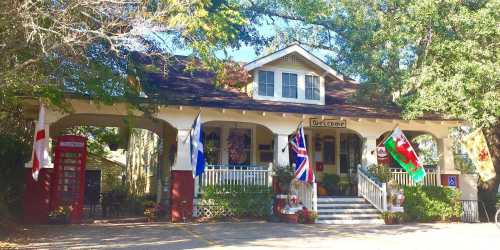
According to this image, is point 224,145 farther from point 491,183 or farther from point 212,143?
point 491,183

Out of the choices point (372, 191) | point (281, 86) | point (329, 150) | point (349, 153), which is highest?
point (281, 86)

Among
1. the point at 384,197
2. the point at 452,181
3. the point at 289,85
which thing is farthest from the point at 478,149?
the point at 289,85

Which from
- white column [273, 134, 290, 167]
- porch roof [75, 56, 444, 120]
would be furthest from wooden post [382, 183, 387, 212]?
white column [273, 134, 290, 167]

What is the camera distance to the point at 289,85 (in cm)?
2150

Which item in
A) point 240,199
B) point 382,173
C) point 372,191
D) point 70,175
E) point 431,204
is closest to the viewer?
point 70,175

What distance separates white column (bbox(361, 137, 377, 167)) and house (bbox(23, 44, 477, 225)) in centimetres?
4

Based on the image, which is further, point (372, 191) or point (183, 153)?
point (372, 191)

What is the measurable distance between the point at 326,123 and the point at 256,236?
7664 mm

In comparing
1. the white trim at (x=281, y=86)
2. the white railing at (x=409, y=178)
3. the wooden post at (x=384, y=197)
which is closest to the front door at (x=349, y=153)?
the white railing at (x=409, y=178)

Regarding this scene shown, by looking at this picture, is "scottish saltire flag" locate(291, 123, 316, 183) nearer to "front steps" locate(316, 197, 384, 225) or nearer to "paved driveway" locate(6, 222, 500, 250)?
"front steps" locate(316, 197, 384, 225)

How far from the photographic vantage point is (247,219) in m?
18.0

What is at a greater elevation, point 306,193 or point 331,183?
point 331,183

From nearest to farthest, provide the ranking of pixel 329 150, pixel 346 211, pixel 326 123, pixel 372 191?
pixel 346 211, pixel 372 191, pixel 326 123, pixel 329 150

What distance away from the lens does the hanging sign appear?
19.7 meters
